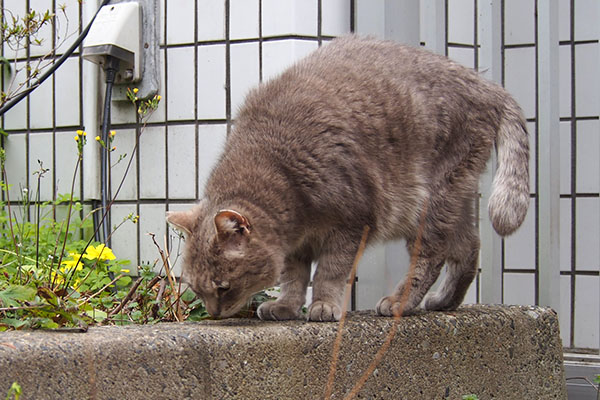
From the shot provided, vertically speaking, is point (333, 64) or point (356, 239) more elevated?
point (333, 64)

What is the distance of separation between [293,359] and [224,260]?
0.40 metres

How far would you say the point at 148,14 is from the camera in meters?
3.52

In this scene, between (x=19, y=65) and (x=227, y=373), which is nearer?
(x=227, y=373)

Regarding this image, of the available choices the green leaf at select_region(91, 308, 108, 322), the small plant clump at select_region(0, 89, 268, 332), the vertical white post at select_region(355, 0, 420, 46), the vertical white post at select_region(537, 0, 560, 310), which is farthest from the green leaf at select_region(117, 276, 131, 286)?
the vertical white post at select_region(537, 0, 560, 310)

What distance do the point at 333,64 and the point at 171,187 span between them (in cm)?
123

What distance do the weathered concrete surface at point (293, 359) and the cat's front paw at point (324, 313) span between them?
6 centimetres

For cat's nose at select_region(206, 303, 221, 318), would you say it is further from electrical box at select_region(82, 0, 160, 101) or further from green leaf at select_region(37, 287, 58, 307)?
electrical box at select_region(82, 0, 160, 101)

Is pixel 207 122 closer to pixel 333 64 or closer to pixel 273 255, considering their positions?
pixel 333 64

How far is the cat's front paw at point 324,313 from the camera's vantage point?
2.23 metres

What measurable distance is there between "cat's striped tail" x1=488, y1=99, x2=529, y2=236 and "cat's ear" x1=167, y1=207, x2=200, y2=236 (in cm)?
98

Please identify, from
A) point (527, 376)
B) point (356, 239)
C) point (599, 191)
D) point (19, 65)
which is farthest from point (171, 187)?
point (599, 191)

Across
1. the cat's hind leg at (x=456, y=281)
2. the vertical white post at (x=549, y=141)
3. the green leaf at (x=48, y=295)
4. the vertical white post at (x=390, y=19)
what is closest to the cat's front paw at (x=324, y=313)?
the cat's hind leg at (x=456, y=281)

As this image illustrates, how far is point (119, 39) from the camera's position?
340 cm

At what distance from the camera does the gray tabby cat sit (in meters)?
2.23
